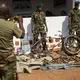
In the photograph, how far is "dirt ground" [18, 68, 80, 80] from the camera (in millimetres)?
7857

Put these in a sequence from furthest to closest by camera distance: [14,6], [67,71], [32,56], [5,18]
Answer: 1. [14,6]
2. [32,56]
3. [67,71]
4. [5,18]

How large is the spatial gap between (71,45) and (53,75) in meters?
2.98

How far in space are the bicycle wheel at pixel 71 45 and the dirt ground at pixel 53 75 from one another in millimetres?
2000

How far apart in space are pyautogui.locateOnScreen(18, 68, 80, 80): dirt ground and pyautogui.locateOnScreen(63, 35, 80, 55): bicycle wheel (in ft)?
6.56

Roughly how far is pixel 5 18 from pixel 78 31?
7.25 meters

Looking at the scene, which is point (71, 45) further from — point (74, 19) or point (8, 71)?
point (8, 71)

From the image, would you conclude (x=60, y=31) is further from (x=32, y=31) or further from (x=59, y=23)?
(x=32, y=31)

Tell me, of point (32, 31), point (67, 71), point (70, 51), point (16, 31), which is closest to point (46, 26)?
point (32, 31)

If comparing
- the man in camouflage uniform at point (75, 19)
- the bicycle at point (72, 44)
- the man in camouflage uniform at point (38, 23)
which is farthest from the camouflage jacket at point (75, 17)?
the man in camouflage uniform at point (38, 23)

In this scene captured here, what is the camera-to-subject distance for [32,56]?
34.4ft

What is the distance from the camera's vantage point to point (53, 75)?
26.8 feet

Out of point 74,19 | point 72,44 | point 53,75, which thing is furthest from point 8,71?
point 74,19

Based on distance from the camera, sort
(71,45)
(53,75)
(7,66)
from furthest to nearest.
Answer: (71,45) → (53,75) → (7,66)

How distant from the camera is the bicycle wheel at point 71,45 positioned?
1078 centimetres
